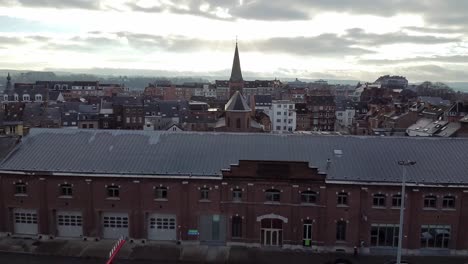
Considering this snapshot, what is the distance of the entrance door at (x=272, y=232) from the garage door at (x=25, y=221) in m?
21.6

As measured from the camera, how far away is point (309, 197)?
4072cm

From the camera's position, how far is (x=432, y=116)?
9994cm

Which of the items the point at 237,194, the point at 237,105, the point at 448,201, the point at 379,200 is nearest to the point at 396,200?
the point at 379,200

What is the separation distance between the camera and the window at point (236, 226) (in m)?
41.5

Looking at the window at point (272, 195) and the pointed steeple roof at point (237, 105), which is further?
the pointed steeple roof at point (237, 105)

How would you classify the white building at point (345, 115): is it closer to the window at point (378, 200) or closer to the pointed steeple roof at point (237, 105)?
the pointed steeple roof at point (237, 105)

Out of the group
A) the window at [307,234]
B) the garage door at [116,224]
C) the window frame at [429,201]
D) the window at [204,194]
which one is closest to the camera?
the window frame at [429,201]

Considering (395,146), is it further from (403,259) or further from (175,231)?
(175,231)

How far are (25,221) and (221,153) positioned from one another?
19755 millimetres

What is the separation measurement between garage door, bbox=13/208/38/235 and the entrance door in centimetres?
2160

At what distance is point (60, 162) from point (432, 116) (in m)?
83.1

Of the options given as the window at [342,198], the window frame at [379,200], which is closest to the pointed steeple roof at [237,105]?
the window at [342,198]

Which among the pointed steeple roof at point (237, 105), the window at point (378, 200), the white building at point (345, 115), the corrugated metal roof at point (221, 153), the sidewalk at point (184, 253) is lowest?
the sidewalk at point (184, 253)

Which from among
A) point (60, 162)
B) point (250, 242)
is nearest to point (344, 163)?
point (250, 242)
